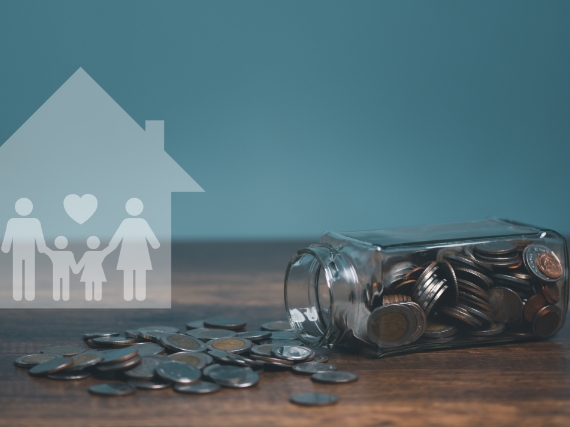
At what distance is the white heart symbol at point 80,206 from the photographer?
3303mm


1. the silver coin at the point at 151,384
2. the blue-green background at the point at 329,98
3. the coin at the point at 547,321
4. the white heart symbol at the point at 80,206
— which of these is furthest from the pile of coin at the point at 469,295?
the white heart symbol at the point at 80,206

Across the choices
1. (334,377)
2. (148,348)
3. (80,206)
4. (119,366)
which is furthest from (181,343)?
(80,206)

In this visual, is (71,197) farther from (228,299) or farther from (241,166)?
(228,299)

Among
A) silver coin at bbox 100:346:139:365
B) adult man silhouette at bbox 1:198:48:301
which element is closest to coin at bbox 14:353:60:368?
silver coin at bbox 100:346:139:365

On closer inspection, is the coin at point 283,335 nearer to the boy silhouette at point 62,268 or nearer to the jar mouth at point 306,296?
the jar mouth at point 306,296

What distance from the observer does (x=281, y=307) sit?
1557mm

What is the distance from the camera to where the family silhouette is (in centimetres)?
176

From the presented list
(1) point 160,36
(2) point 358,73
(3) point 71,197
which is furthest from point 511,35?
(3) point 71,197

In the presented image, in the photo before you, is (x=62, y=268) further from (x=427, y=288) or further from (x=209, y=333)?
(x=427, y=288)

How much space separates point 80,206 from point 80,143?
38 cm

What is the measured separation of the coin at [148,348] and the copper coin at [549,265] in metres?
0.65

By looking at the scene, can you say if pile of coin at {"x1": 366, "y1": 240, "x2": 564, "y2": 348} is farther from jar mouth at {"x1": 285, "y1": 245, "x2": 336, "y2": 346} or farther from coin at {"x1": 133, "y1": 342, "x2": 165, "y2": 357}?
coin at {"x1": 133, "y1": 342, "x2": 165, "y2": 357}

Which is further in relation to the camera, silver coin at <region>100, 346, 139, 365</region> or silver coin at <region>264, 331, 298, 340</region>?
silver coin at <region>264, 331, 298, 340</region>

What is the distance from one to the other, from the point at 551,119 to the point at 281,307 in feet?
7.77
